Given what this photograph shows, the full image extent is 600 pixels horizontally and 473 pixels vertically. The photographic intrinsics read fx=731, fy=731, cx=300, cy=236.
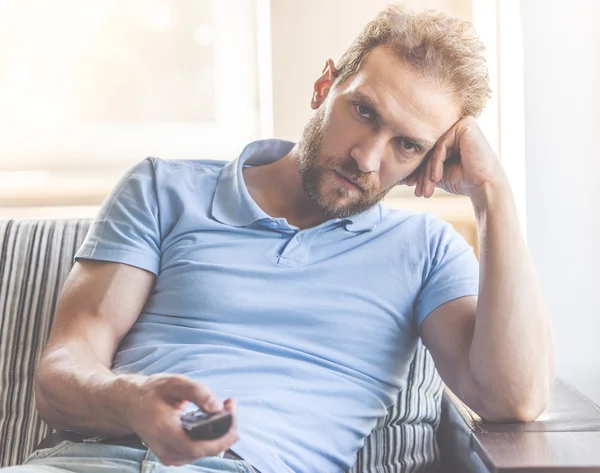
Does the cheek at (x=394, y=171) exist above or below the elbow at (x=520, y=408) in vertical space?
above

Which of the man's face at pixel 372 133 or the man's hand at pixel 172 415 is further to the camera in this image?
the man's face at pixel 372 133

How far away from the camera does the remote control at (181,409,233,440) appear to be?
758 millimetres

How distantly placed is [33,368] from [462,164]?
2.92 feet

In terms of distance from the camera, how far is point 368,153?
4.07ft

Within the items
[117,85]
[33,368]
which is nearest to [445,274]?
[33,368]

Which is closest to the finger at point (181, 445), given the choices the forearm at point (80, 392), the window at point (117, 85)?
the forearm at point (80, 392)

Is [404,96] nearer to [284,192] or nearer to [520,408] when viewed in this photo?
[284,192]

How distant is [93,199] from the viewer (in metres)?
1.83

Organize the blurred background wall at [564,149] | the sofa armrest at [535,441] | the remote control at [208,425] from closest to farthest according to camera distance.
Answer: the remote control at [208,425] → the sofa armrest at [535,441] → the blurred background wall at [564,149]

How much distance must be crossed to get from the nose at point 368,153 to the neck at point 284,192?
14cm

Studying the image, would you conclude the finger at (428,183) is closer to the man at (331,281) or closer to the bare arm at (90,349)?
the man at (331,281)

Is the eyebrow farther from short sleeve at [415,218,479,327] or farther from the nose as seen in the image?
short sleeve at [415,218,479,327]

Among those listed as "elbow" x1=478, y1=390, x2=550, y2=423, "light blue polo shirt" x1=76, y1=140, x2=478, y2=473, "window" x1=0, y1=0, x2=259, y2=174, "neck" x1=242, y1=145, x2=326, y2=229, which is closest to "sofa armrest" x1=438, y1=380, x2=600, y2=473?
"elbow" x1=478, y1=390, x2=550, y2=423

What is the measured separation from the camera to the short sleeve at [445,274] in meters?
1.28
